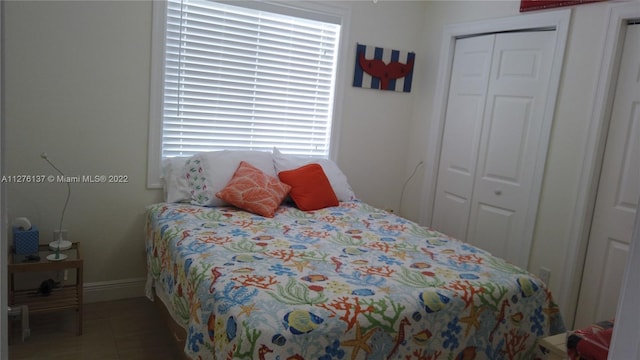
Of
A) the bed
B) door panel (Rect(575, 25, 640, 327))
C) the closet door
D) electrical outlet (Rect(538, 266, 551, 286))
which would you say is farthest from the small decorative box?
door panel (Rect(575, 25, 640, 327))

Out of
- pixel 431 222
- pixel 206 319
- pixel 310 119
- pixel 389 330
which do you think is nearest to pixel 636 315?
pixel 389 330

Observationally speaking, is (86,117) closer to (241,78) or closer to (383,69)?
(241,78)

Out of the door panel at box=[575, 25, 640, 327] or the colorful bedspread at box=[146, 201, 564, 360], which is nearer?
the colorful bedspread at box=[146, 201, 564, 360]

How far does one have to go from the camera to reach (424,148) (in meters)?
3.88

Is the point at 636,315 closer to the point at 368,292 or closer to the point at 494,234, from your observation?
the point at 368,292

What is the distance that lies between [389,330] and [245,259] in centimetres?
70

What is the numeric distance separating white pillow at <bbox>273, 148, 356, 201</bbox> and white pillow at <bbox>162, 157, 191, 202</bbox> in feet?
2.08

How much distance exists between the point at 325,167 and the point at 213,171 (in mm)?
840

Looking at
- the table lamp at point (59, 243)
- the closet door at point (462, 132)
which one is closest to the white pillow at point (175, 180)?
the table lamp at point (59, 243)

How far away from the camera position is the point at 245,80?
128 inches

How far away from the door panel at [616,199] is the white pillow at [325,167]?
5.20 ft

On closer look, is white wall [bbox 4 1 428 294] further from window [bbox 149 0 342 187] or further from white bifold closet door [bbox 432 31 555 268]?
white bifold closet door [bbox 432 31 555 268]

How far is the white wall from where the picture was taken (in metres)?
2.57

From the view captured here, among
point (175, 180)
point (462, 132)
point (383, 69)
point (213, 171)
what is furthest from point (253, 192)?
point (462, 132)
